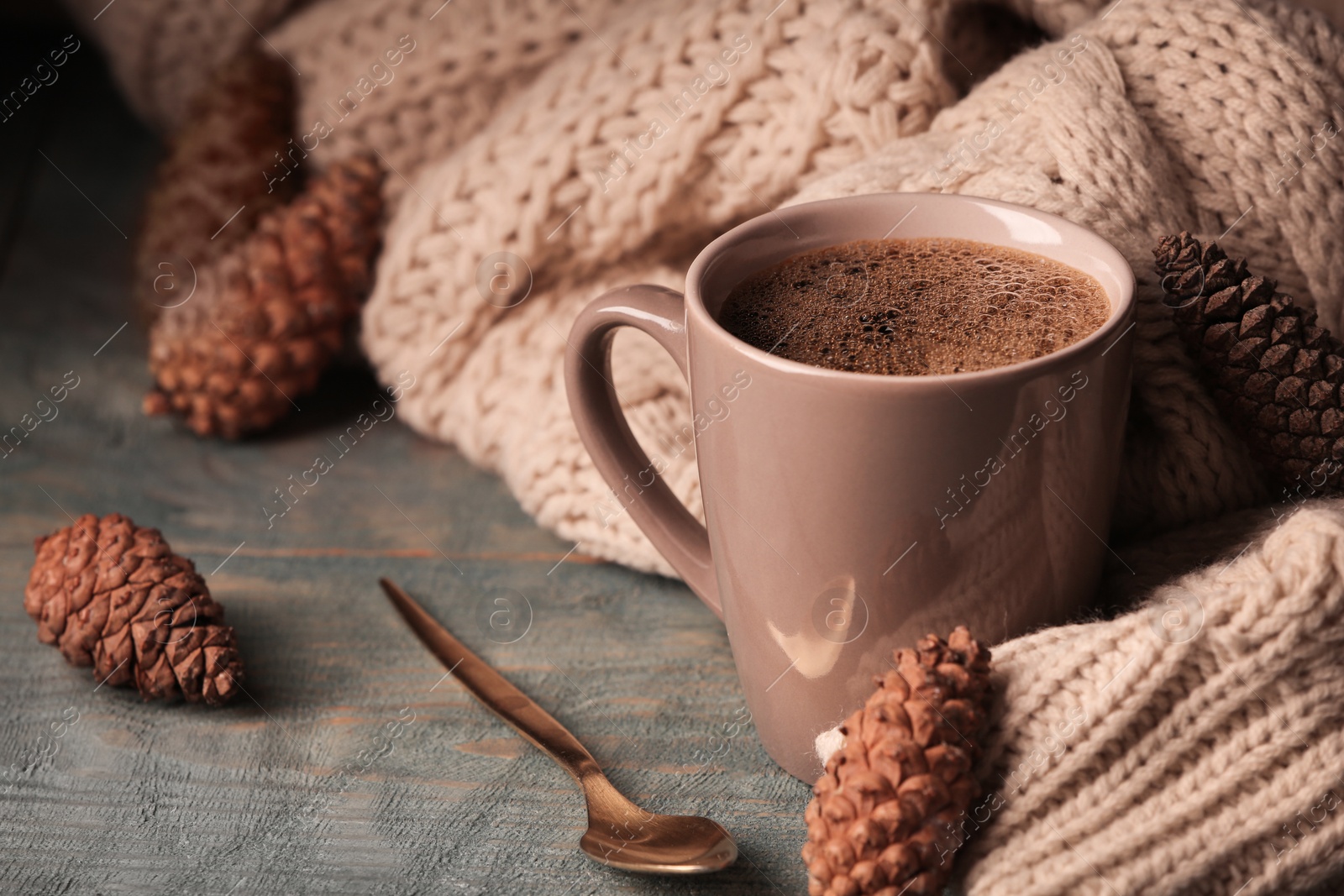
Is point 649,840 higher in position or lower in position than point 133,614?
lower

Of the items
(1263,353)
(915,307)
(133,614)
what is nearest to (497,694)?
(133,614)

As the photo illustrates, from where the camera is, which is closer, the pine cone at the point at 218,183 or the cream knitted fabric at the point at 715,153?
the cream knitted fabric at the point at 715,153

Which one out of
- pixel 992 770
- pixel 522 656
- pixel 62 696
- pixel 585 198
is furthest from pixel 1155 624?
pixel 62 696

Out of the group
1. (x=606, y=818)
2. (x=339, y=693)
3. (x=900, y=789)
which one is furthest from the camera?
(x=339, y=693)

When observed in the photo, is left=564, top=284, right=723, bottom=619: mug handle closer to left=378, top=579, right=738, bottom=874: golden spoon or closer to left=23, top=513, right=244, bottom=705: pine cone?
left=378, top=579, right=738, bottom=874: golden spoon

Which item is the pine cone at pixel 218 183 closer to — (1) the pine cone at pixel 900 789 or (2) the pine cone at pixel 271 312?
(2) the pine cone at pixel 271 312

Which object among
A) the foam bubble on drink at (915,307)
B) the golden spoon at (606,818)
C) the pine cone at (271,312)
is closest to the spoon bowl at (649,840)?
the golden spoon at (606,818)

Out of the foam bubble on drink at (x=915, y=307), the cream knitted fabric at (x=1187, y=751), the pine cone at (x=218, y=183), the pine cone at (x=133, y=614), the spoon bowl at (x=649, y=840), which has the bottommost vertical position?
the cream knitted fabric at (x=1187, y=751)

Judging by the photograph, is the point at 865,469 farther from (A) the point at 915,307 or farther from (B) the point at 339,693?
(B) the point at 339,693
